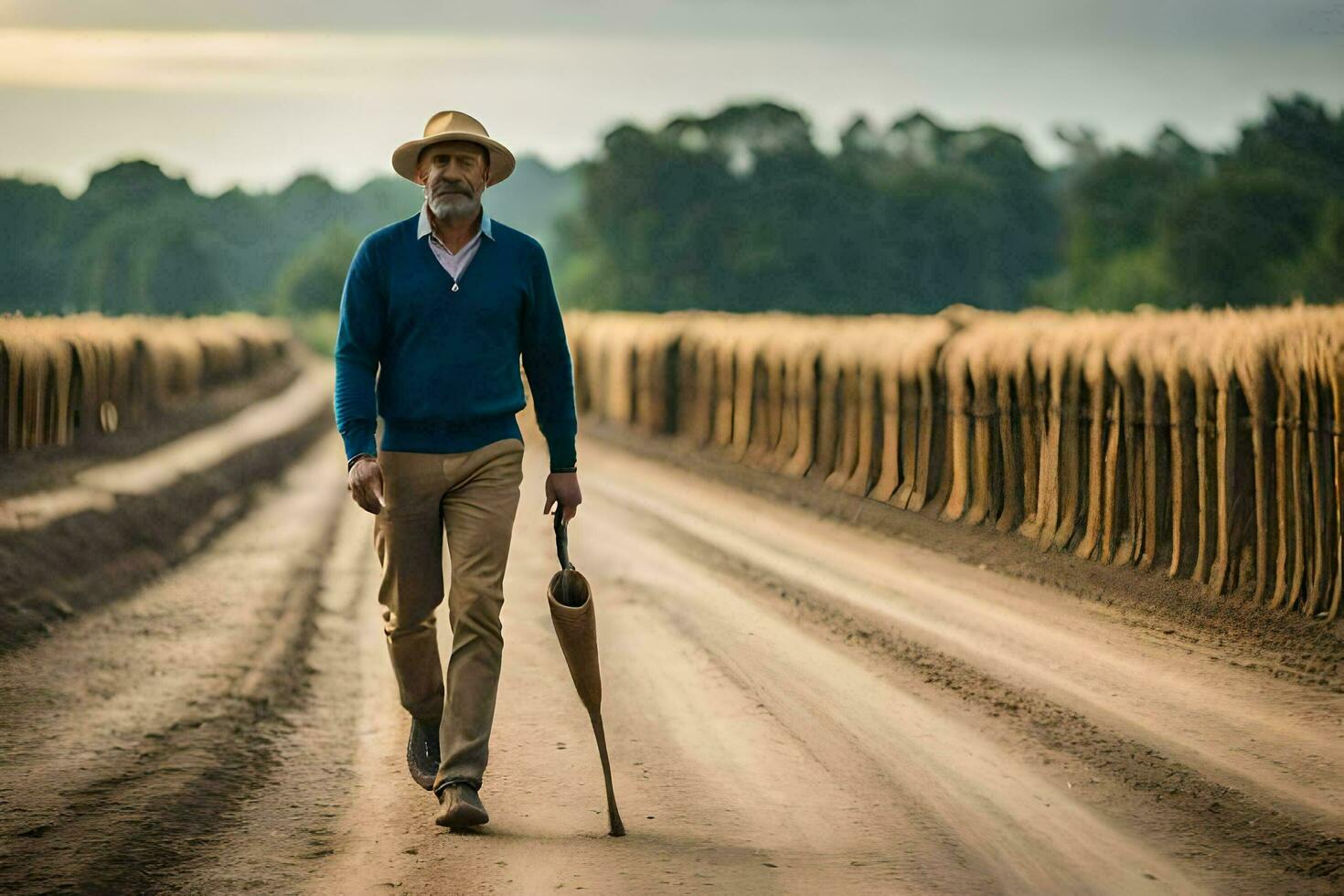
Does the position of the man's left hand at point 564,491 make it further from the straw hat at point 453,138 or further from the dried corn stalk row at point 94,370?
the dried corn stalk row at point 94,370

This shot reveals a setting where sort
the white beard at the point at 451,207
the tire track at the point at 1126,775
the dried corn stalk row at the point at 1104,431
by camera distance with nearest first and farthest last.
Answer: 1. the tire track at the point at 1126,775
2. the white beard at the point at 451,207
3. the dried corn stalk row at the point at 1104,431

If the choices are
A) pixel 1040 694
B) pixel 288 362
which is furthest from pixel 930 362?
pixel 288 362

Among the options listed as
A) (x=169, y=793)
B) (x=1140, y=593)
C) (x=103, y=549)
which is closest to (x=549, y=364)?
(x=169, y=793)

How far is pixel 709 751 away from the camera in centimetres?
589

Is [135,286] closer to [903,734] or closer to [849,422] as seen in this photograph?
[849,422]

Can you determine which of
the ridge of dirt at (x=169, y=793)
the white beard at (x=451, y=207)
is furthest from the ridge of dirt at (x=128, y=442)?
the white beard at (x=451, y=207)

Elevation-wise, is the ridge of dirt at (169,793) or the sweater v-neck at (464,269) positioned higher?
the sweater v-neck at (464,269)

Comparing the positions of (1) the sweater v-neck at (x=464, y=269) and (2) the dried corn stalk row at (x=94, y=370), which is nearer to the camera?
(1) the sweater v-neck at (x=464, y=269)

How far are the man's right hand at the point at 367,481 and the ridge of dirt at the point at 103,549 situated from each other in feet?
13.8

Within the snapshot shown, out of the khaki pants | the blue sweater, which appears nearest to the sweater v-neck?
the blue sweater

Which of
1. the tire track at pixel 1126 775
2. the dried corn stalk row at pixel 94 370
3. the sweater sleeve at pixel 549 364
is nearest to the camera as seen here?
the tire track at pixel 1126 775

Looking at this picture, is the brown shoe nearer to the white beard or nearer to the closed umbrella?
Result: the closed umbrella

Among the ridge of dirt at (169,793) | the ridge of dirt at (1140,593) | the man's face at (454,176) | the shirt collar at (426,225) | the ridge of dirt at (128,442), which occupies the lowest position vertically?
the ridge of dirt at (169,793)

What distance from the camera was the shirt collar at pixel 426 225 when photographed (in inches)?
194
